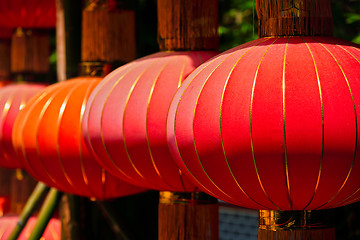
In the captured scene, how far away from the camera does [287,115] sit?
1.64 m

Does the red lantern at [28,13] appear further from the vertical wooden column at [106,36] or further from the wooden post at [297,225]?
the wooden post at [297,225]

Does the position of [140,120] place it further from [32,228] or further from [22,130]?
[32,228]

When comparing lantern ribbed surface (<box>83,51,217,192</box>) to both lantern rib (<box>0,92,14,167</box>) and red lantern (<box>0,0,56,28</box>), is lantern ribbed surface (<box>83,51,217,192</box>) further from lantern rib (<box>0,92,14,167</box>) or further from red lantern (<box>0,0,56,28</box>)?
red lantern (<box>0,0,56,28</box>)

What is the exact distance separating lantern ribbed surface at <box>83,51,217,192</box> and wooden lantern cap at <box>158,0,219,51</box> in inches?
2.7

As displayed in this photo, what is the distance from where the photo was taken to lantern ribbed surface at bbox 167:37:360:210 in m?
1.65

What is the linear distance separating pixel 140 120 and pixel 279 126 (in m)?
0.64

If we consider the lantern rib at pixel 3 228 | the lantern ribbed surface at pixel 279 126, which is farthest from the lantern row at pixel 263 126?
the lantern rib at pixel 3 228

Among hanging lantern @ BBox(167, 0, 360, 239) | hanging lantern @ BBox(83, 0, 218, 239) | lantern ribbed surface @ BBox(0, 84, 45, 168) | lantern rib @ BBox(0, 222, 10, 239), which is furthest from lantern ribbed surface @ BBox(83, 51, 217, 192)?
lantern rib @ BBox(0, 222, 10, 239)

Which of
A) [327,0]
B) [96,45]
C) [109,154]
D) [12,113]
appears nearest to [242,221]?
[12,113]

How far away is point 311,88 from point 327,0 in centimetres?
44

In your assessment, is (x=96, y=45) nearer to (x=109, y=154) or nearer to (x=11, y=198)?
(x=109, y=154)

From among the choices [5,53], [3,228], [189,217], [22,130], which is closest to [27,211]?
[3,228]

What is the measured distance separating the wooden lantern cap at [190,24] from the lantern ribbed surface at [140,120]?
0.23 feet

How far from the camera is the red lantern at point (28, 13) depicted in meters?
3.86
